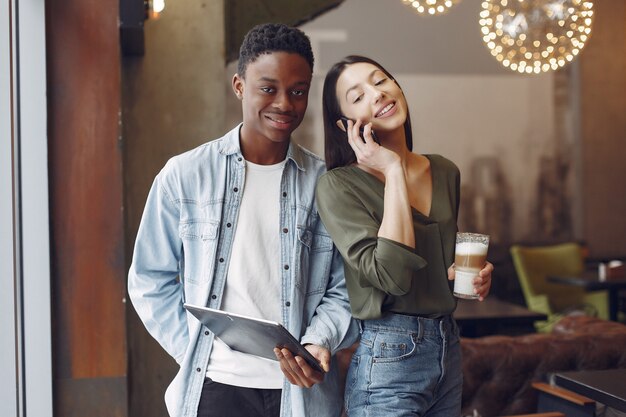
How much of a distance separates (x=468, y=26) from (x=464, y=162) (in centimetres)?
129

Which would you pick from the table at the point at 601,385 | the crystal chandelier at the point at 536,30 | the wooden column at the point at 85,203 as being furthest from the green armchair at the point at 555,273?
the table at the point at 601,385

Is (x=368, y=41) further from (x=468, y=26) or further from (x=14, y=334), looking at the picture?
(x=14, y=334)

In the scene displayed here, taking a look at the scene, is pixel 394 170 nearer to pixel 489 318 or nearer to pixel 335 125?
pixel 335 125

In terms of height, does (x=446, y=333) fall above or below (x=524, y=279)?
above

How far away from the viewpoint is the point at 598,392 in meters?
2.01

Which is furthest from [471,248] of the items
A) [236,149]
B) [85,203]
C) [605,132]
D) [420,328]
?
[605,132]

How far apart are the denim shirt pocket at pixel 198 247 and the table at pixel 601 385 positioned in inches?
40.7

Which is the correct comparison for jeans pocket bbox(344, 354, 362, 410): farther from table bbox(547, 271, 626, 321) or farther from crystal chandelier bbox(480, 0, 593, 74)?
table bbox(547, 271, 626, 321)

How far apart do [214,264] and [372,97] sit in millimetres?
524

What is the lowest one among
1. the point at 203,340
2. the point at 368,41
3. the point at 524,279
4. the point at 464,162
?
the point at 524,279

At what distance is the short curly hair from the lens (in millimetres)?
1803

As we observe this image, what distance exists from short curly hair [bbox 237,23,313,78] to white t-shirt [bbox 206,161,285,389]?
285 mm

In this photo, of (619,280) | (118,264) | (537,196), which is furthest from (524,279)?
(118,264)

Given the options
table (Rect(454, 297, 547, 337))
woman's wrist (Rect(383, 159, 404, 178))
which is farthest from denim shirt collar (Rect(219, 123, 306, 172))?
table (Rect(454, 297, 547, 337))
